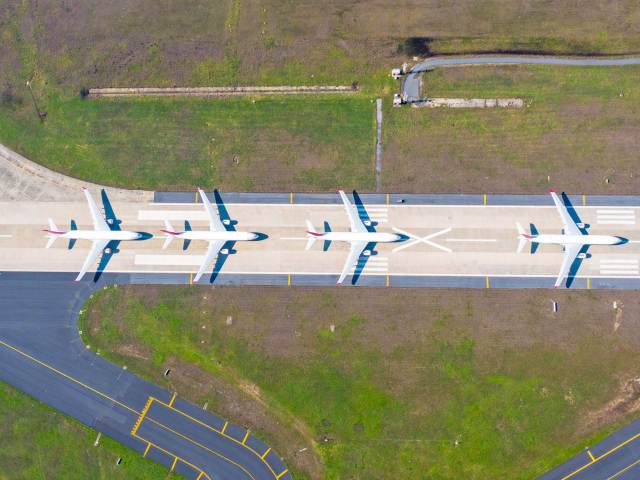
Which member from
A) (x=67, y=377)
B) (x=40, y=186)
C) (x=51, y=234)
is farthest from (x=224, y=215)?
(x=67, y=377)

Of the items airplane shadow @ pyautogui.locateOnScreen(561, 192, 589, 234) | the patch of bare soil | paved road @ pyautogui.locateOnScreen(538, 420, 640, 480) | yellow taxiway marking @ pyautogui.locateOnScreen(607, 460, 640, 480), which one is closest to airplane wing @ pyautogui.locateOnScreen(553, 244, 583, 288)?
airplane shadow @ pyautogui.locateOnScreen(561, 192, 589, 234)

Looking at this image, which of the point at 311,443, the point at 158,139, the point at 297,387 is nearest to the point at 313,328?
the point at 297,387

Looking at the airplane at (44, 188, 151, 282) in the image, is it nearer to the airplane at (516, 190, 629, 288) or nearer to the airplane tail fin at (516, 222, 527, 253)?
the airplane tail fin at (516, 222, 527, 253)

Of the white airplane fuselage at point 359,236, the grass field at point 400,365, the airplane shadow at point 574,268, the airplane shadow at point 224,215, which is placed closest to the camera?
the grass field at point 400,365

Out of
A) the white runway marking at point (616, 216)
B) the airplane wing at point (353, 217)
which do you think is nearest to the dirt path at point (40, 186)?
the airplane wing at point (353, 217)

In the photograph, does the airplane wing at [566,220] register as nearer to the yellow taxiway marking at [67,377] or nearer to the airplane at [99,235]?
the airplane at [99,235]

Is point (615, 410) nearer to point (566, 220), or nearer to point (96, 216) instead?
point (566, 220)
